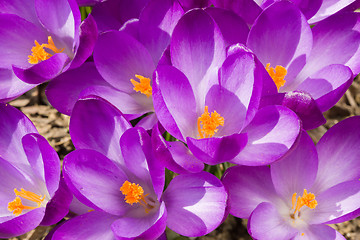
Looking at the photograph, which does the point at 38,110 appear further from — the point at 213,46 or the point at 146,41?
the point at 213,46

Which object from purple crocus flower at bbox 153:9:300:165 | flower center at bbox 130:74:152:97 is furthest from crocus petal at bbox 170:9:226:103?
flower center at bbox 130:74:152:97

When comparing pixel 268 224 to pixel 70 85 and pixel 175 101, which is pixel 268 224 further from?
pixel 70 85

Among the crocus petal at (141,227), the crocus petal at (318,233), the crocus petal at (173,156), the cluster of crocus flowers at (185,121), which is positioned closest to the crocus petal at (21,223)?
the cluster of crocus flowers at (185,121)

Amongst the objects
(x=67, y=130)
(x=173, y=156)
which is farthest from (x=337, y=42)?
(x=67, y=130)

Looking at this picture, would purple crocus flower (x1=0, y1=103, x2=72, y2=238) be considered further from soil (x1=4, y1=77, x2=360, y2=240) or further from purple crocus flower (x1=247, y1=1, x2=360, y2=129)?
purple crocus flower (x1=247, y1=1, x2=360, y2=129)

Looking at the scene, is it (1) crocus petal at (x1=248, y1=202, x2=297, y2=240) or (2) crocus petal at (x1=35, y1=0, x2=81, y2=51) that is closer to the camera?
(1) crocus petal at (x1=248, y1=202, x2=297, y2=240)

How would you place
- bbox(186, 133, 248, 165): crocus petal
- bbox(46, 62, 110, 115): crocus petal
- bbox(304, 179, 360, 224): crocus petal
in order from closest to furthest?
1. bbox(186, 133, 248, 165): crocus petal
2. bbox(304, 179, 360, 224): crocus petal
3. bbox(46, 62, 110, 115): crocus petal

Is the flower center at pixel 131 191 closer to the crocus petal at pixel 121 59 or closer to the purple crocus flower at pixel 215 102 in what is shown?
the purple crocus flower at pixel 215 102
